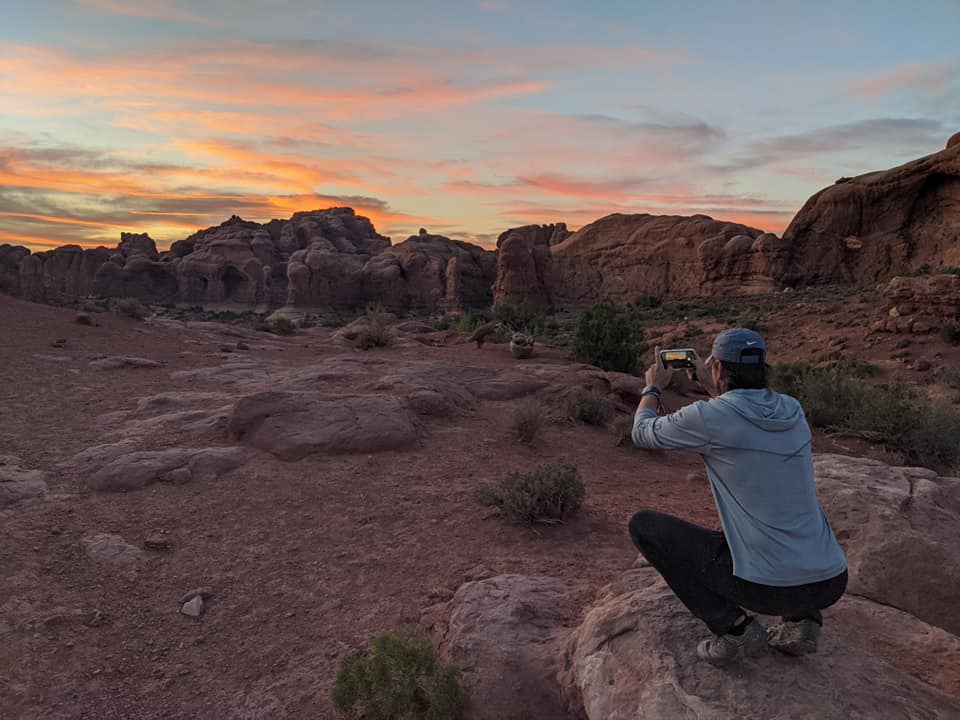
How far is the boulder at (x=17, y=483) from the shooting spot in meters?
5.50

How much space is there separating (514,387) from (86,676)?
24.7ft

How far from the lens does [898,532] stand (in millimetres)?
3965

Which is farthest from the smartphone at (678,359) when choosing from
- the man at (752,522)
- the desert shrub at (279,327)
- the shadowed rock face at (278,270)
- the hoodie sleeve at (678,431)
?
Result: the shadowed rock face at (278,270)

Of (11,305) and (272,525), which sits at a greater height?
(11,305)

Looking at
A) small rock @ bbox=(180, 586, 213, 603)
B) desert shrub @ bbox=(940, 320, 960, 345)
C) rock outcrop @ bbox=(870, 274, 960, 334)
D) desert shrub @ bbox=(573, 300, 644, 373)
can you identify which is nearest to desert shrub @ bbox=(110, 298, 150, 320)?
desert shrub @ bbox=(573, 300, 644, 373)

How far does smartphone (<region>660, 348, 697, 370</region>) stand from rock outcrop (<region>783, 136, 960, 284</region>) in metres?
40.8

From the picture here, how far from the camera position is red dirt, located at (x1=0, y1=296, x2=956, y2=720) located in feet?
11.2

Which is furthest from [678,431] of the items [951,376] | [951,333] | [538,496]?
[951,333]

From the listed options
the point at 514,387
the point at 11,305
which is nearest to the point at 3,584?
the point at 514,387

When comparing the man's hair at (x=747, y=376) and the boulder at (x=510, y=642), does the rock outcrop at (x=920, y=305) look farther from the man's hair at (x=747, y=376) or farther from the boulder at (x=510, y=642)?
the man's hair at (x=747, y=376)

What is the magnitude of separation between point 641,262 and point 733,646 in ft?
178

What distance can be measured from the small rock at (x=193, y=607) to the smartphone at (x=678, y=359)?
3652 mm

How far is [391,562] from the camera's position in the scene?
4727 millimetres

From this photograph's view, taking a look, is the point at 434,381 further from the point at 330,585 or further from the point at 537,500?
the point at 330,585
